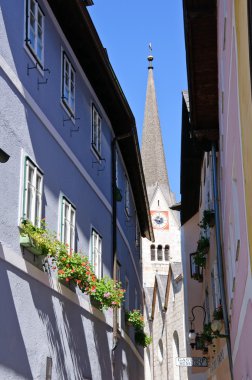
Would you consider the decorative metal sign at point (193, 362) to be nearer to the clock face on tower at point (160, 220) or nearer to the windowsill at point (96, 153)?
the windowsill at point (96, 153)

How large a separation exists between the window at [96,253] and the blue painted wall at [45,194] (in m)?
0.26

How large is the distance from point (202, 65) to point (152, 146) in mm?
A: 63613

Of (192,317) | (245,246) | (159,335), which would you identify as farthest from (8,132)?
(159,335)

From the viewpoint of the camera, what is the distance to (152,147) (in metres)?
75.7

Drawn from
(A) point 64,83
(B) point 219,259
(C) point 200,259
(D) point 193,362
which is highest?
(A) point 64,83

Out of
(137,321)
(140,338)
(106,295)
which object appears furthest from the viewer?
(140,338)

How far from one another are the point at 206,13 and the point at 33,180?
3998 millimetres

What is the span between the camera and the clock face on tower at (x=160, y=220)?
71375 mm

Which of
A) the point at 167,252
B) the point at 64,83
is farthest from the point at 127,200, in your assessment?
the point at 167,252

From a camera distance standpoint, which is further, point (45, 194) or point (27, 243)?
point (45, 194)

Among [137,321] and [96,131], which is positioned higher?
[96,131]

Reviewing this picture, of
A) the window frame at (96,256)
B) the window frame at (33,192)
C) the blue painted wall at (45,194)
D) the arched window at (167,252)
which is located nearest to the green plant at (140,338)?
the blue painted wall at (45,194)

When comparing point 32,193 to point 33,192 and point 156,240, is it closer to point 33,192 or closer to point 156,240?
point 33,192

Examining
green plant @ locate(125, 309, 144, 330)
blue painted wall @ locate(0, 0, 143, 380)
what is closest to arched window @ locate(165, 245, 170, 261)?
green plant @ locate(125, 309, 144, 330)
